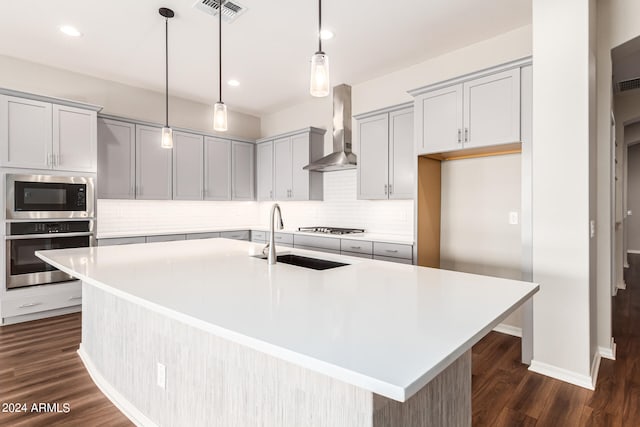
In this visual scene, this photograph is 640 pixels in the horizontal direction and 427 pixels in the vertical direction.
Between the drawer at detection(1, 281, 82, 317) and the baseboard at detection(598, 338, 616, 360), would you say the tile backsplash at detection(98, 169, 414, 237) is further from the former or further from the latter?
the baseboard at detection(598, 338, 616, 360)

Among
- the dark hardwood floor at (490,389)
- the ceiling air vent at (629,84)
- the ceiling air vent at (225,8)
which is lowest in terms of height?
the dark hardwood floor at (490,389)

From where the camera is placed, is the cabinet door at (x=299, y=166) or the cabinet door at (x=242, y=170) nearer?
the cabinet door at (x=299, y=166)

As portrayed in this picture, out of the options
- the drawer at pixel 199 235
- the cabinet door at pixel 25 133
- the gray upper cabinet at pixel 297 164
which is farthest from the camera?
the gray upper cabinet at pixel 297 164

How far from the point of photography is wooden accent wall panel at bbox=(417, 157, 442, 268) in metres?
3.46

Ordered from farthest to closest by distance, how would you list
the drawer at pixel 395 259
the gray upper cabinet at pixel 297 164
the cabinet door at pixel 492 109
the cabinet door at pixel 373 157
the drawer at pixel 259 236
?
the drawer at pixel 259 236
the gray upper cabinet at pixel 297 164
the cabinet door at pixel 373 157
the drawer at pixel 395 259
the cabinet door at pixel 492 109

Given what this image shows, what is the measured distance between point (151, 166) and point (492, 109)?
13.4 feet

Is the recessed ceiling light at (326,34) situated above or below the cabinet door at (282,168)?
above

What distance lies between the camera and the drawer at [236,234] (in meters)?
5.21

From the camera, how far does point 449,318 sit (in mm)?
1160

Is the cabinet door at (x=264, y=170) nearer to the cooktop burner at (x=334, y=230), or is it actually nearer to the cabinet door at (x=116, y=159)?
the cooktop burner at (x=334, y=230)

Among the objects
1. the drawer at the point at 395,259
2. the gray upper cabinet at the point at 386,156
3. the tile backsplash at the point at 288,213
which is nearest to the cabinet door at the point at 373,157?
the gray upper cabinet at the point at 386,156

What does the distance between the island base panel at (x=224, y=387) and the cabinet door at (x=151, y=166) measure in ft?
8.27

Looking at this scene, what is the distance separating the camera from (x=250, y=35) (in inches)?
133

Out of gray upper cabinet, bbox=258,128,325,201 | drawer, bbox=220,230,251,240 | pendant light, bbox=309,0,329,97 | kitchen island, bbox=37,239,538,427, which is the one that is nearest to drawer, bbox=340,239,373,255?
gray upper cabinet, bbox=258,128,325,201
